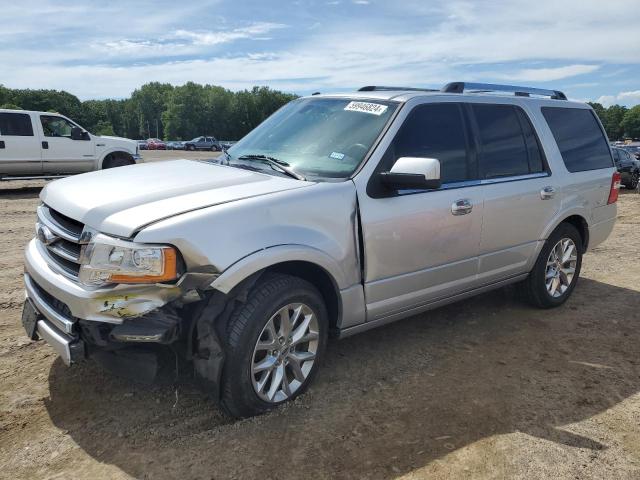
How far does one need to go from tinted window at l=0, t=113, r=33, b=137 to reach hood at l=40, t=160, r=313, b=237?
1141cm

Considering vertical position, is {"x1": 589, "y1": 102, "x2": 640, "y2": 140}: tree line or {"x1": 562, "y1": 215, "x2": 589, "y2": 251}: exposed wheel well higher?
{"x1": 562, "y1": 215, "x2": 589, "y2": 251}: exposed wheel well

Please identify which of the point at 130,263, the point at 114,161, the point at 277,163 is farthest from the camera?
the point at 114,161

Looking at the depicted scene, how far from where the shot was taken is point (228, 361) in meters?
2.94

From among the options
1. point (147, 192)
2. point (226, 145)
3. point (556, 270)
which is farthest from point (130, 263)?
point (226, 145)

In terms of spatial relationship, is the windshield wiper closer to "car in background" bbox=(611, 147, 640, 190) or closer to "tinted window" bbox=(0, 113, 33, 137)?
"tinted window" bbox=(0, 113, 33, 137)

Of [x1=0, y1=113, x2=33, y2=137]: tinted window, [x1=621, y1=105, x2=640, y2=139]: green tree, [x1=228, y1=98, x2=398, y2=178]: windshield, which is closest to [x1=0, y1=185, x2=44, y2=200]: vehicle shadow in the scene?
[x1=0, y1=113, x2=33, y2=137]: tinted window

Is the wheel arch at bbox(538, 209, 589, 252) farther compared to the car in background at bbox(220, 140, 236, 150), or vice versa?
the wheel arch at bbox(538, 209, 589, 252)

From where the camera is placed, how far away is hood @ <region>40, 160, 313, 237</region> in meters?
2.87

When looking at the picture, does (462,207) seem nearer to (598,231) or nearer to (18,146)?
(598,231)

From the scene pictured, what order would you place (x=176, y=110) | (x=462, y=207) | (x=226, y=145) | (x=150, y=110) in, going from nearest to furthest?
(x=462, y=207) < (x=226, y=145) < (x=176, y=110) < (x=150, y=110)

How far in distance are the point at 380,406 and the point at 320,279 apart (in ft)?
2.78

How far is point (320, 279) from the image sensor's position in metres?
3.44

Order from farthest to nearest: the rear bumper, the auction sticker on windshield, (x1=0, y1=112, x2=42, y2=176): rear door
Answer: (x1=0, y1=112, x2=42, y2=176): rear door < the rear bumper < the auction sticker on windshield

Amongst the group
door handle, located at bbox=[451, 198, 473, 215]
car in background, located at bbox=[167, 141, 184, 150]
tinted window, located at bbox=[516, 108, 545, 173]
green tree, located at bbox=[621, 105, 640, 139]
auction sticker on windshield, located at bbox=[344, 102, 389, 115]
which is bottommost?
green tree, located at bbox=[621, 105, 640, 139]
